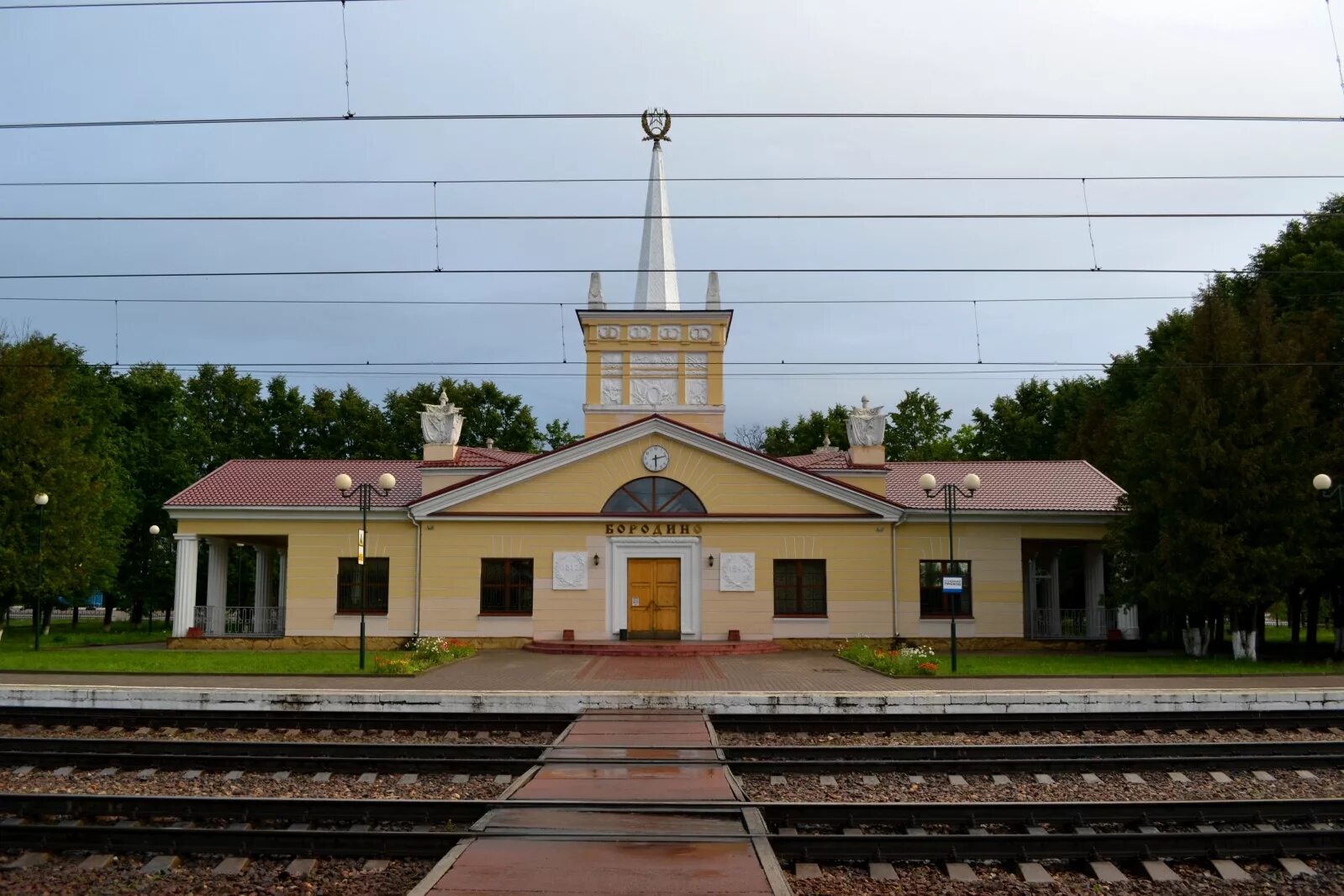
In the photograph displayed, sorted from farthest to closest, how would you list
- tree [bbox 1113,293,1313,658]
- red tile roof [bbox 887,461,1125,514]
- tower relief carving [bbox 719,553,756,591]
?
1. red tile roof [bbox 887,461,1125,514]
2. tower relief carving [bbox 719,553,756,591]
3. tree [bbox 1113,293,1313,658]

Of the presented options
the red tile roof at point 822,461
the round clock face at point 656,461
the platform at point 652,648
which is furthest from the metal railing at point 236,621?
the red tile roof at point 822,461

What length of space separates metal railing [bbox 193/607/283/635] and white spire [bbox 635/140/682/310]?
1572cm

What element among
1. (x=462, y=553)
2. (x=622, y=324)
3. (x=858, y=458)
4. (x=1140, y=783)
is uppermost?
(x=622, y=324)

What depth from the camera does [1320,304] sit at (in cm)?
3719

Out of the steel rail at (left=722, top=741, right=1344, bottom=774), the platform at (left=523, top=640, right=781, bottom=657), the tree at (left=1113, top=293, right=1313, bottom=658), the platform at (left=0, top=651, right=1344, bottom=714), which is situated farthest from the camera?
the platform at (left=523, top=640, right=781, bottom=657)

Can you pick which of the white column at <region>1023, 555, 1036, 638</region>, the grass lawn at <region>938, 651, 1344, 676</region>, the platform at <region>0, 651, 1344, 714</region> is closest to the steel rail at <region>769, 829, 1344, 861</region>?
the platform at <region>0, 651, 1344, 714</region>

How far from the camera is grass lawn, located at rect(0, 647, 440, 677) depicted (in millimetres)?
22609

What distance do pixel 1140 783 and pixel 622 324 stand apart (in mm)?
26070

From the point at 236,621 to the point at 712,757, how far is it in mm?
25649

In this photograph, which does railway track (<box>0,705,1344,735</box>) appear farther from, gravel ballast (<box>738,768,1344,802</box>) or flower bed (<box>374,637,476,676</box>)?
flower bed (<box>374,637,476,676</box>)

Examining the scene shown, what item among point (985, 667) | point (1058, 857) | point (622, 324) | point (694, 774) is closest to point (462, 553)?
point (622, 324)

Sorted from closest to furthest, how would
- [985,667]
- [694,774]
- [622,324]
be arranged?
[694,774]
[985,667]
[622,324]

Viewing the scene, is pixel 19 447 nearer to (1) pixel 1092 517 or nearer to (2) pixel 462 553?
(2) pixel 462 553

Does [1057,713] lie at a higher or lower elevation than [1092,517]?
lower
